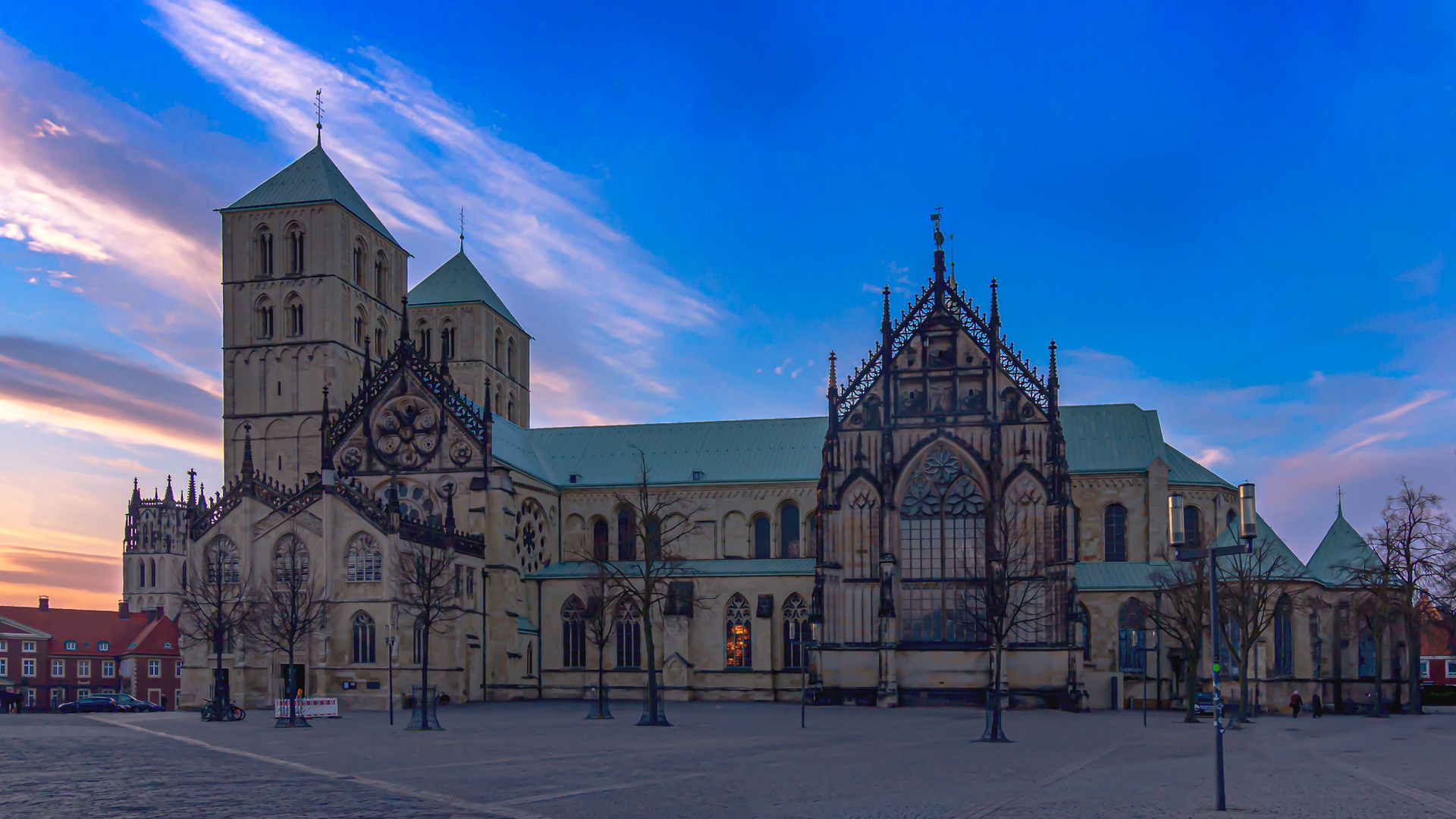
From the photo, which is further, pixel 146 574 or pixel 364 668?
pixel 146 574

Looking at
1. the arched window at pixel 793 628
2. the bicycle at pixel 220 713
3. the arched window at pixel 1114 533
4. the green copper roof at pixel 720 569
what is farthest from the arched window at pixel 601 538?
the arched window at pixel 1114 533

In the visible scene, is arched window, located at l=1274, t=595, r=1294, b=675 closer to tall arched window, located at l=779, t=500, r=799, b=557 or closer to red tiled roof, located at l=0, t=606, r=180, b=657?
tall arched window, located at l=779, t=500, r=799, b=557

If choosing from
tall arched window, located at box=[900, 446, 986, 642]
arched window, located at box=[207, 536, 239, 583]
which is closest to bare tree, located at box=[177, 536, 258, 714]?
arched window, located at box=[207, 536, 239, 583]

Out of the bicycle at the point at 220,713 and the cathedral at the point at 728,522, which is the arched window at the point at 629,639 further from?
the bicycle at the point at 220,713

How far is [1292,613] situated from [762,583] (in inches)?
1136

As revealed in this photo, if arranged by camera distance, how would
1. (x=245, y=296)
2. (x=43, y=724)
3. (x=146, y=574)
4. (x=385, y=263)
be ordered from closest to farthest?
(x=43, y=724), (x=245, y=296), (x=385, y=263), (x=146, y=574)

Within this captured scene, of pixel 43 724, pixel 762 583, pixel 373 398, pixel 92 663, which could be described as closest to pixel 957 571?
pixel 762 583

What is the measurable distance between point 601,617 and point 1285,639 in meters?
36.0

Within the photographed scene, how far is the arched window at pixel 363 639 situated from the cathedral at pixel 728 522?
5.5 inches

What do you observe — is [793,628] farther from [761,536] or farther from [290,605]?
[290,605]

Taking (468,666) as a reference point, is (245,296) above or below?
above

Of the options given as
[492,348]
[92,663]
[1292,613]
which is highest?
[492,348]

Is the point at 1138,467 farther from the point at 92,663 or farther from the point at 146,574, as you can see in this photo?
the point at 146,574

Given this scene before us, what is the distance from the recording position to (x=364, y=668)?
64.4m
